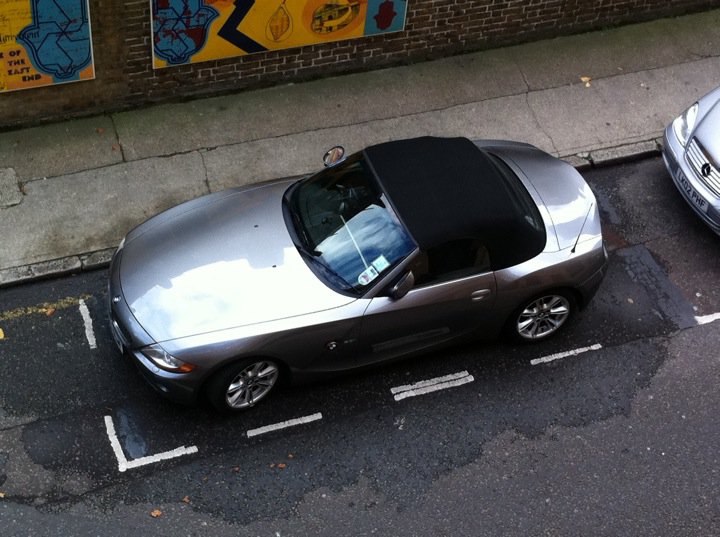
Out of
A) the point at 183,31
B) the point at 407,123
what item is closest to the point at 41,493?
the point at 183,31

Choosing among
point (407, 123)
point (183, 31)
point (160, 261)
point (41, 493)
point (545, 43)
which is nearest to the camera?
point (41, 493)

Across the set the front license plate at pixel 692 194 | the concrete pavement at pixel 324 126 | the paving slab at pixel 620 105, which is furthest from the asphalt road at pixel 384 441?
the paving slab at pixel 620 105

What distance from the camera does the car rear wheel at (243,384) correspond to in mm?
7305

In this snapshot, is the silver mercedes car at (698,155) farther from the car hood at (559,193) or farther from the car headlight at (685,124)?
the car hood at (559,193)

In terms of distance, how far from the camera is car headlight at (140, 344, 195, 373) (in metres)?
7.16

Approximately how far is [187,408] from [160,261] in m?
1.22

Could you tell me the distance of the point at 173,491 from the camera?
725 cm

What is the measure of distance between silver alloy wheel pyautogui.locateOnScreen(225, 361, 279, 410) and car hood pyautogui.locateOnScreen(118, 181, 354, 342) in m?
Answer: 0.43

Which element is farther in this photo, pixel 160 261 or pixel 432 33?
pixel 432 33

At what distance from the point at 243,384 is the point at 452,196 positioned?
2.23 m

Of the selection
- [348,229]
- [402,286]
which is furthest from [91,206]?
[402,286]

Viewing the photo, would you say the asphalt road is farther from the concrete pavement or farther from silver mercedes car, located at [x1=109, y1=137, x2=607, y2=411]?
the concrete pavement

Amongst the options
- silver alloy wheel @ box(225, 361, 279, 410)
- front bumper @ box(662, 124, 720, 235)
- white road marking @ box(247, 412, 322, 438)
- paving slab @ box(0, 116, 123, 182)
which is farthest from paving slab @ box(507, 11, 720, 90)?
silver alloy wheel @ box(225, 361, 279, 410)

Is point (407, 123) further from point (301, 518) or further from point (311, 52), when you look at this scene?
point (301, 518)
